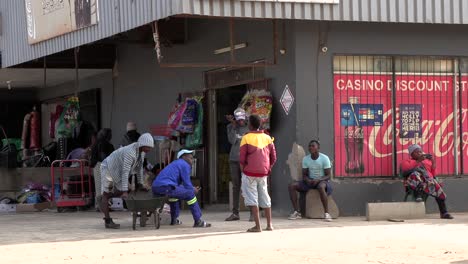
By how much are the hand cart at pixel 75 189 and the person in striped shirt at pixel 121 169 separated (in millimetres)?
4278

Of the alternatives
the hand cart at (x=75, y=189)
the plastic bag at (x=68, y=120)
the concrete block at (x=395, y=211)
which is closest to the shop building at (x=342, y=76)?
the concrete block at (x=395, y=211)

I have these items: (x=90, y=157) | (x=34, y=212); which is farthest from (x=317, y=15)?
(x=34, y=212)

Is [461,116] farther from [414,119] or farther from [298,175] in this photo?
[298,175]

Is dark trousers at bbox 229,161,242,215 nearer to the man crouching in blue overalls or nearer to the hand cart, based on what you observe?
the man crouching in blue overalls

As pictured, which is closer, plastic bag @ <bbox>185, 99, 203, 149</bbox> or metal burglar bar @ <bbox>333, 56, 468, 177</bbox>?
metal burglar bar @ <bbox>333, 56, 468, 177</bbox>

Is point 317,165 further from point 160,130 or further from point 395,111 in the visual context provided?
point 160,130

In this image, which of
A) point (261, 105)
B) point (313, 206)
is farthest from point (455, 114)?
point (261, 105)

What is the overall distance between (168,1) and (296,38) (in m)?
2.56

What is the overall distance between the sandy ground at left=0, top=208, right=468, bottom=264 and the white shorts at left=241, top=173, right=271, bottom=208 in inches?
18.1

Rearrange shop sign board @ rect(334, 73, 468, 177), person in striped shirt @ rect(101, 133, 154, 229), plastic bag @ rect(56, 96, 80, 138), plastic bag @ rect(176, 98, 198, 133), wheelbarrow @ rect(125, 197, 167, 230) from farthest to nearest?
plastic bag @ rect(56, 96, 80, 138)
plastic bag @ rect(176, 98, 198, 133)
shop sign board @ rect(334, 73, 468, 177)
person in striped shirt @ rect(101, 133, 154, 229)
wheelbarrow @ rect(125, 197, 167, 230)

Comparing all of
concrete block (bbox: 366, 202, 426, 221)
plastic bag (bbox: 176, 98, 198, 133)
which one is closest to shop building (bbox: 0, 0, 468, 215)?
plastic bag (bbox: 176, 98, 198, 133)

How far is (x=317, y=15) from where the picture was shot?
14.4m

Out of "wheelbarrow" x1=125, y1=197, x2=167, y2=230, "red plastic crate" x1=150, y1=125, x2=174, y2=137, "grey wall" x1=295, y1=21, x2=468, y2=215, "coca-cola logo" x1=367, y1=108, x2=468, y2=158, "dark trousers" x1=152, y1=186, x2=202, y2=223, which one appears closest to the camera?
"wheelbarrow" x1=125, y1=197, x2=167, y2=230

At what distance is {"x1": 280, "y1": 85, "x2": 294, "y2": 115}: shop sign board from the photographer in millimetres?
15211
